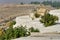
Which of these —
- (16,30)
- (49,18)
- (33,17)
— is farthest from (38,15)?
(16,30)

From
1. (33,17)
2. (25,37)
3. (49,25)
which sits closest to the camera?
(25,37)

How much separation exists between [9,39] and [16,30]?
102 cm

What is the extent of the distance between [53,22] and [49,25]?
2.05 ft

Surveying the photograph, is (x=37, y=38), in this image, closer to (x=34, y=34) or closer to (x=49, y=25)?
(x=34, y=34)

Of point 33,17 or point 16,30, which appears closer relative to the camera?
point 16,30

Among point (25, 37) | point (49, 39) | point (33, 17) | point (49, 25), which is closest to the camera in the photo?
point (49, 39)

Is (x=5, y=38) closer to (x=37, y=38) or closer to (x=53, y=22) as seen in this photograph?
(x=37, y=38)

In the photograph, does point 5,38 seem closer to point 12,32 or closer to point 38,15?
point 12,32

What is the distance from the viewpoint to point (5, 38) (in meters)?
12.2

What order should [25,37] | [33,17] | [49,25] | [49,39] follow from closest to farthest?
[49,39] < [25,37] < [49,25] < [33,17]

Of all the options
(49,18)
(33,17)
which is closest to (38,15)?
(33,17)

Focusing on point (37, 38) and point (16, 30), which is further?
point (16, 30)

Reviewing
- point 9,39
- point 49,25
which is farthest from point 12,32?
point 49,25

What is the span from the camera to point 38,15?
22.2 meters
